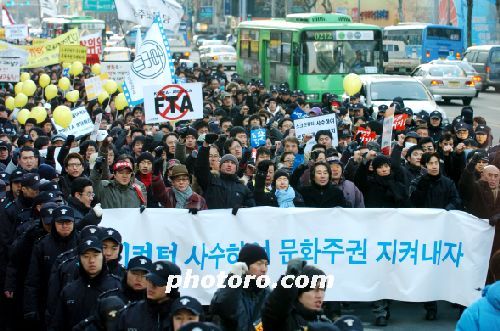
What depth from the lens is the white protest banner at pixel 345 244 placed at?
31.3ft

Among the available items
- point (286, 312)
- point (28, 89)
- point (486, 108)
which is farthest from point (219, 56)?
point (286, 312)

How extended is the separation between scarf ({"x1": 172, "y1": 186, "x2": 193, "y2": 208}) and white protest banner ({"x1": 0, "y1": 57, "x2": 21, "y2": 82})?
11433 millimetres

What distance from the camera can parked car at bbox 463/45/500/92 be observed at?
40.3 m

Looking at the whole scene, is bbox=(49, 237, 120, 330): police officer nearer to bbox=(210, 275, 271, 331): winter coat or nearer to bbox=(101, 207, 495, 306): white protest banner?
bbox=(210, 275, 271, 331): winter coat

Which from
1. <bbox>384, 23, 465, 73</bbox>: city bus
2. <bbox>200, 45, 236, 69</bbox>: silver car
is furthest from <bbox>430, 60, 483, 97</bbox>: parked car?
<bbox>200, 45, 236, 69</bbox>: silver car

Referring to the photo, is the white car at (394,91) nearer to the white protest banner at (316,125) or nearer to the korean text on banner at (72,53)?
the korean text on banner at (72,53)

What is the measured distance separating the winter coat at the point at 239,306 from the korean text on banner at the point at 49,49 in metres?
20.9

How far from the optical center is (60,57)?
25.2 m

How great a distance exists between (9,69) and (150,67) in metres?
5.90

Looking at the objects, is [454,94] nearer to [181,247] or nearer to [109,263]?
[181,247]

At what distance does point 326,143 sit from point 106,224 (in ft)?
13.1

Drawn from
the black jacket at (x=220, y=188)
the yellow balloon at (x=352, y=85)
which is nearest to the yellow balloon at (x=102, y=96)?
the yellow balloon at (x=352, y=85)

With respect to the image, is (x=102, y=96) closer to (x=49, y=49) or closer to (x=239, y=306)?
(x=49, y=49)

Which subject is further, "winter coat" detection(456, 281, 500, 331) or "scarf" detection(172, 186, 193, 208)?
"scarf" detection(172, 186, 193, 208)
